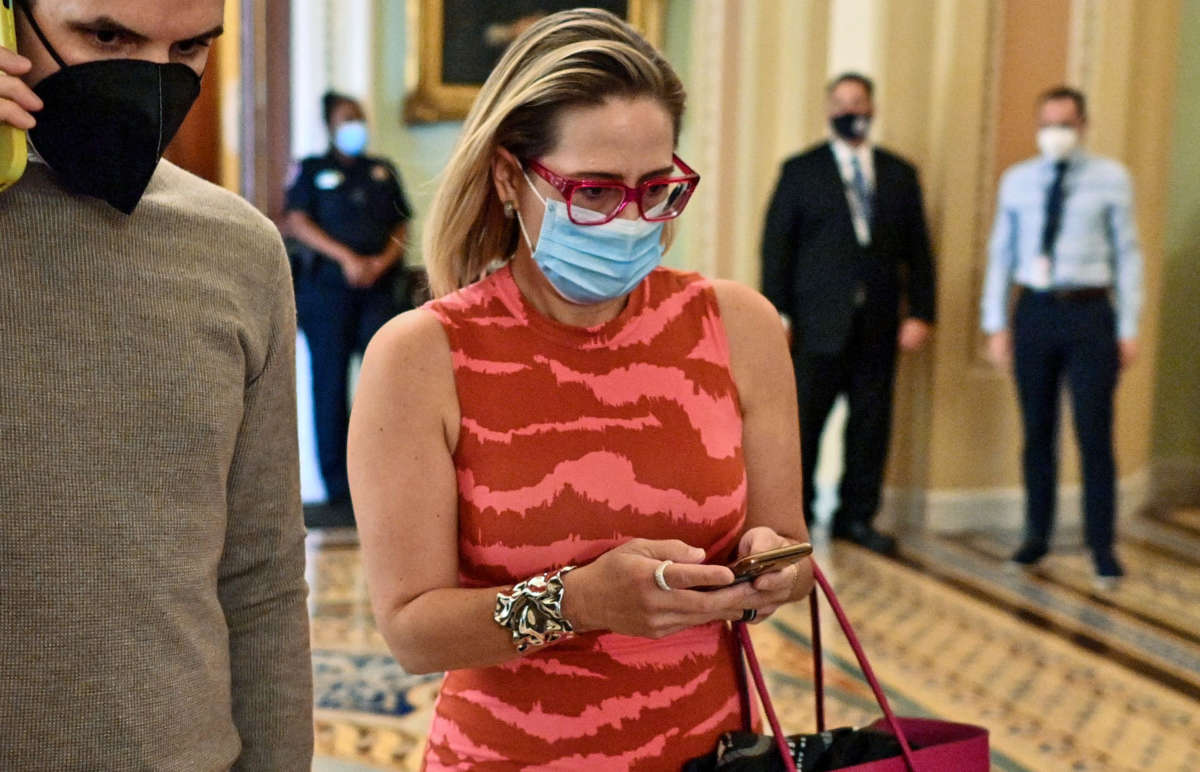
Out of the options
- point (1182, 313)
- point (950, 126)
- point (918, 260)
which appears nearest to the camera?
point (918, 260)

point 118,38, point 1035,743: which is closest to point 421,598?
point 118,38

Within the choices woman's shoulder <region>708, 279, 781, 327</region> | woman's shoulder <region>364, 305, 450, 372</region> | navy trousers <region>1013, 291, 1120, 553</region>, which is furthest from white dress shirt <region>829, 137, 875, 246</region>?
woman's shoulder <region>364, 305, 450, 372</region>

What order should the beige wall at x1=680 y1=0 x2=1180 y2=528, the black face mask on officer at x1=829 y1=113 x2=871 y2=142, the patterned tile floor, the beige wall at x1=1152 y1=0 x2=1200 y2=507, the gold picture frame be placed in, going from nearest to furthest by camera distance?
the patterned tile floor
the black face mask on officer at x1=829 y1=113 x2=871 y2=142
the beige wall at x1=680 y1=0 x2=1180 y2=528
the gold picture frame
the beige wall at x1=1152 y1=0 x2=1200 y2=507

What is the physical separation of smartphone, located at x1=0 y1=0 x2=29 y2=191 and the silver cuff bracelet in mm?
625

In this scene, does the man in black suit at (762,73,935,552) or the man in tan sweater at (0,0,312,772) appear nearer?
the man in tan sweater at (0,0,312,772)

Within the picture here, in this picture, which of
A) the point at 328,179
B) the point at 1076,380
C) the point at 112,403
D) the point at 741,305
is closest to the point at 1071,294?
the point at 1076,380

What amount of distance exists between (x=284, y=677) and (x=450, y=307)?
0.46m

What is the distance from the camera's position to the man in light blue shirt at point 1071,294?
5.32 meters

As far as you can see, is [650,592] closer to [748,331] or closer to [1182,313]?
[748,331]

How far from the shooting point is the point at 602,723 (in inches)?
56.6

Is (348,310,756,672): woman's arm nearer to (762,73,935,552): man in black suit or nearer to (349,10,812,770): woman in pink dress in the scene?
(349,10,812,770): woman in pink dress

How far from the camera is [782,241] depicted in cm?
598

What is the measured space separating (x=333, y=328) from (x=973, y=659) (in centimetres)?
356

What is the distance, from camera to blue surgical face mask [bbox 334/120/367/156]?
6.59 metres
